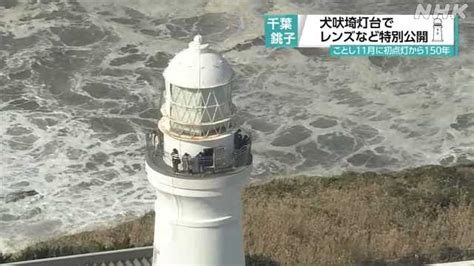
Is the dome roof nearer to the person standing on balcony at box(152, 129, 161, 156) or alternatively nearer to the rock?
the person standing on balcony at box(152, 129, 161, 156)

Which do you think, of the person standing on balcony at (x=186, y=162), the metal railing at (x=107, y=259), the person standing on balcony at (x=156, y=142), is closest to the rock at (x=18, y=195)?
the metal railing at (x=107, y=259)

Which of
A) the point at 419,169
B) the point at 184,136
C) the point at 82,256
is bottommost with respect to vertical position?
the point at 419,169

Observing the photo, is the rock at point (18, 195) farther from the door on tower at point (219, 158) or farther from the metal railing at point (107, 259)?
the door on tower at point (219, 158)

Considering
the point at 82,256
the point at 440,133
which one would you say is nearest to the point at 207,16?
the point at 440,133

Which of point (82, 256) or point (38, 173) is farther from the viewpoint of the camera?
point (38, 173)

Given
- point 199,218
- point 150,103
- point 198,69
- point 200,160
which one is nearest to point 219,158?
point 200,160

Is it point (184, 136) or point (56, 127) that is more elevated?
point (184, 136)

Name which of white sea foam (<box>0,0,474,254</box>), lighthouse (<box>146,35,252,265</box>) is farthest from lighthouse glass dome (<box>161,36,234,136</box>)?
white sea foam (<box>0,0,474,254</box>)

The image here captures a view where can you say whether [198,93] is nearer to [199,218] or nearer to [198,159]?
[198,159]

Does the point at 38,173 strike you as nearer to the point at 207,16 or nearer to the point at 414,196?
the point at 414,196
